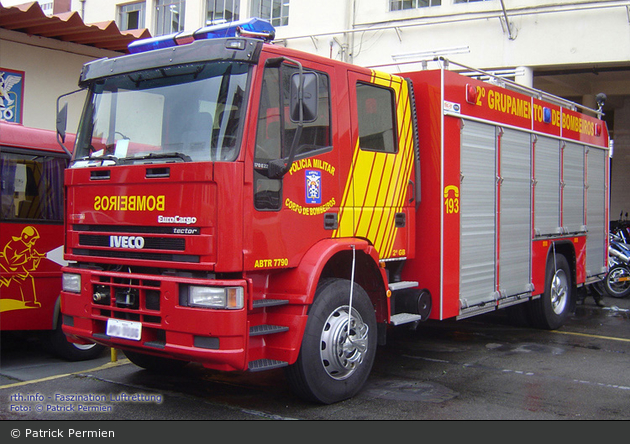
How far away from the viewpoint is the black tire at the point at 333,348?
5.25 metres

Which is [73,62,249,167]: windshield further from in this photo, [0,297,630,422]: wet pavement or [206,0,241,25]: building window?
[206,0,241,25]: building window

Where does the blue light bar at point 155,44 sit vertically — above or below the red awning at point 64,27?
below

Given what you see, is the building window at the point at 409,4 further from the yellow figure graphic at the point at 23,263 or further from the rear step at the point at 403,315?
the yellow figure graphic at the point at 23,263

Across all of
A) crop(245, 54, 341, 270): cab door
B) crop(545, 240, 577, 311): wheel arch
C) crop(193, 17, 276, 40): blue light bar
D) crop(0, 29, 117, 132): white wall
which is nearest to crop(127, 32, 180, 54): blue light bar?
crop(193, 17, 276, 40): blue light bar

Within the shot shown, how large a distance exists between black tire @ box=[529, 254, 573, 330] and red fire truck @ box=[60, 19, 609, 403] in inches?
83.2

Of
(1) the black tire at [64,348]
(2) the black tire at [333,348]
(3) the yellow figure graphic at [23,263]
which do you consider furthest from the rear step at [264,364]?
(3) the yellow figure graphic at [23,263]

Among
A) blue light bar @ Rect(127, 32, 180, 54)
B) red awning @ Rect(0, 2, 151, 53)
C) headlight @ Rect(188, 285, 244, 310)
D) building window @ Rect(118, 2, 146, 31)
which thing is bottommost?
headlight @ Rect(188, 285, 244, 310)

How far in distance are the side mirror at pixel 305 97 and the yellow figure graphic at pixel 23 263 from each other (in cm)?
349

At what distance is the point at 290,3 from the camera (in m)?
15.6

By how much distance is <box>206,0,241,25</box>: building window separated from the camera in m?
16.5

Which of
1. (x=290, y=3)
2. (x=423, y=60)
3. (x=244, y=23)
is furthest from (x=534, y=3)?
(x=244, y=23)

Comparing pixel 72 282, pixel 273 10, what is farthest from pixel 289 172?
pixel 273 10

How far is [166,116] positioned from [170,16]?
13.7 metres

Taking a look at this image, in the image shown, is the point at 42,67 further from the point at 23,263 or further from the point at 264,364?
the point at 264,364
